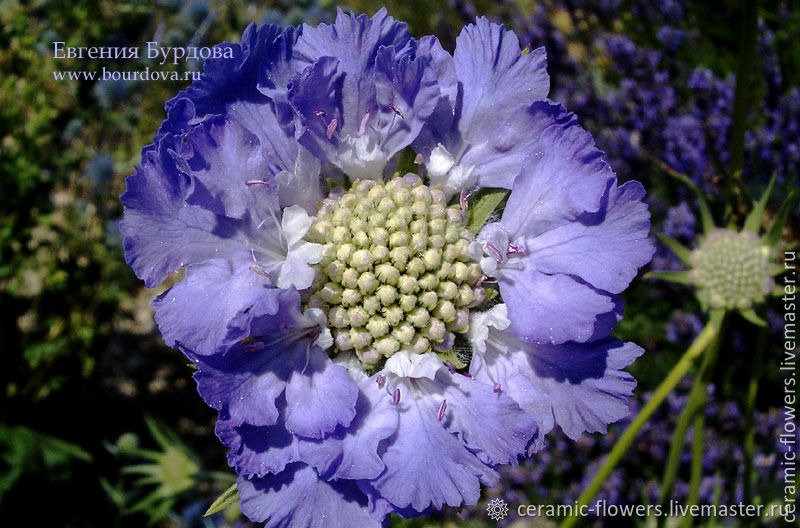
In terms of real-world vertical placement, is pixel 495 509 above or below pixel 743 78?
below

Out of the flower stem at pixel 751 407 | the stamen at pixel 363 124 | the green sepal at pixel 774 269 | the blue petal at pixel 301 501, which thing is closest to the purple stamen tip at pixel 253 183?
the stamen at pixel 363 124

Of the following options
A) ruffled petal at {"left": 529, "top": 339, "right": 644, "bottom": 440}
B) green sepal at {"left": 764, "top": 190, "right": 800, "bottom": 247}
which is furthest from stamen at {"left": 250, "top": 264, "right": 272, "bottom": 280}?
green sepal at {"left": 764, "top": 190, "right": 800, "bottom": 247}

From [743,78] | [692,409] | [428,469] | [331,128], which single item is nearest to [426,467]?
[428,469]

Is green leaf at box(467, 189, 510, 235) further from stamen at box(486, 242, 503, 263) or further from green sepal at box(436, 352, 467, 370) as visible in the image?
green sepal at box(436, 352, 467, 370)

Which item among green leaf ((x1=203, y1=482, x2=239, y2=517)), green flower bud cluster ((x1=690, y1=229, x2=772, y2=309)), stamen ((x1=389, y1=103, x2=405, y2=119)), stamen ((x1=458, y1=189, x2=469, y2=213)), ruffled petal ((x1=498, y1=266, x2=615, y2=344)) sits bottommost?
green leaf ((x1=203, y1=482, x2=239, y2=517))

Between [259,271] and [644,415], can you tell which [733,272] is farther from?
[259,271]

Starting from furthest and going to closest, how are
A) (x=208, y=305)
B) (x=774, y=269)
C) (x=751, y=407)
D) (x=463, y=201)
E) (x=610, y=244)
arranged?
(x=751, y=407)
(x=774, y=269)
(x=463, y=201)
(x=610, y=244)
(x=208, y=305)

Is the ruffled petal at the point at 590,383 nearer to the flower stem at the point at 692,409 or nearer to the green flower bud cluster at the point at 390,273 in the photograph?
the green flower bud cluster at the point at 390,273
